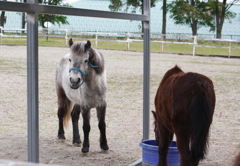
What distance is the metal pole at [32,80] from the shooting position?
2646 mm

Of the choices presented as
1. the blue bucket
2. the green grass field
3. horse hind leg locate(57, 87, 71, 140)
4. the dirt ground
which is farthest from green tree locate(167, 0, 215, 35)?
the blue bucket

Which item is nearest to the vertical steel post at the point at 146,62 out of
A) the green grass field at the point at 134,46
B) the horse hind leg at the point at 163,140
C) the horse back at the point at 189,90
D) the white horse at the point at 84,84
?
the white horse at the point at 84,84

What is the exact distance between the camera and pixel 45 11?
2.72m

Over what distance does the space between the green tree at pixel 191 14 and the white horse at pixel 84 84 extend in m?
28.5

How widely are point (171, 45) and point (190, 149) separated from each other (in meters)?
21.9

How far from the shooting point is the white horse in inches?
165

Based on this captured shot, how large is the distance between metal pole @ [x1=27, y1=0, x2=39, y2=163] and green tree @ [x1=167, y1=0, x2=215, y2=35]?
30.9 meters

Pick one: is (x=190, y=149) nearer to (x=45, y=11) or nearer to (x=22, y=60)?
(x=45, y=11)

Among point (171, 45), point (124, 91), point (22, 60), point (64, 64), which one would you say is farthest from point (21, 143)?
point (171, 45)

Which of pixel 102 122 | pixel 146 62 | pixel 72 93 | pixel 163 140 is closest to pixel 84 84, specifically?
pixel 72 93

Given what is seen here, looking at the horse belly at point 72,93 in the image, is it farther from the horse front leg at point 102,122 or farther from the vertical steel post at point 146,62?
the vertical steel post at point 146,62

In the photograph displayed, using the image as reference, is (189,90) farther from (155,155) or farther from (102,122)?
(102,122)

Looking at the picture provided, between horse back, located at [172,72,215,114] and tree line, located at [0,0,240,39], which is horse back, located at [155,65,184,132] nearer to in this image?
horse back, located at [172,72,215,114]

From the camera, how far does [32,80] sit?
2.72 metres
